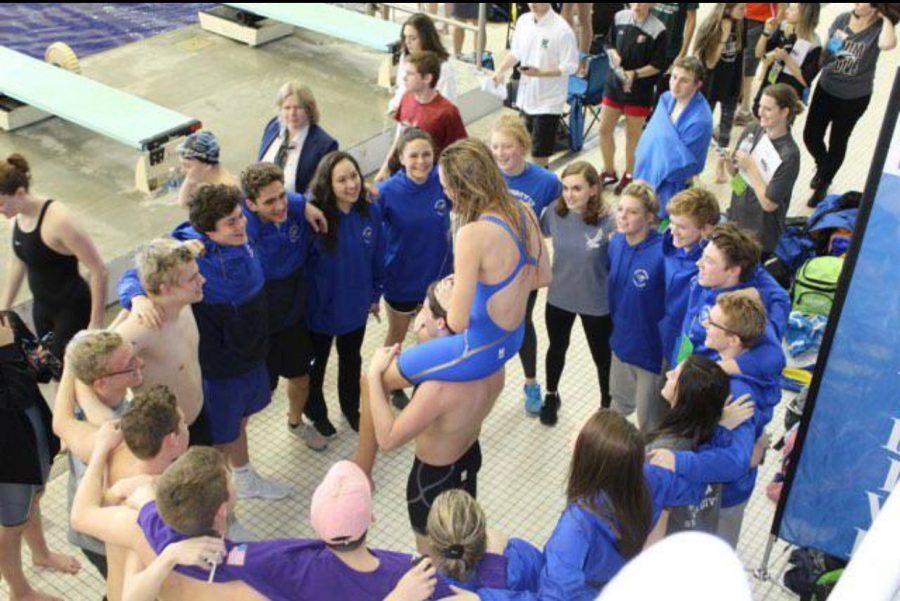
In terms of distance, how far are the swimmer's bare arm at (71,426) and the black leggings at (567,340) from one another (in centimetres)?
200

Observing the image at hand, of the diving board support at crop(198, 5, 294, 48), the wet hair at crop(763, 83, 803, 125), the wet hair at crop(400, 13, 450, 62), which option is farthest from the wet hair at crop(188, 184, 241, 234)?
the diving board support at crop(198, 5, 294, 48)

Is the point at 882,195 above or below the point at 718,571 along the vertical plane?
below

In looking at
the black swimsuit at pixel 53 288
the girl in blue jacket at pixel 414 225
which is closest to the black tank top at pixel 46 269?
the black swimsuit at pixel 53 288

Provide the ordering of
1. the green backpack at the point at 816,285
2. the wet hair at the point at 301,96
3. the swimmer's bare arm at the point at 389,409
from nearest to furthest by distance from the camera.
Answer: the swimmer's bare arm at the point at 389,409 → the wet hair at the point at 301,96 → the green backpack at the point at 816,285

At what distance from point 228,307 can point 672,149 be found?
235 centimetres

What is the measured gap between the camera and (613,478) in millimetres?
2256

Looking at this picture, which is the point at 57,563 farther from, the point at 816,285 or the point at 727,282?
the point at 816,285

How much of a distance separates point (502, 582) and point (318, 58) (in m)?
6.37

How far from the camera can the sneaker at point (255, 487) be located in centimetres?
377

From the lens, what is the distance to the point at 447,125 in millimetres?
4535

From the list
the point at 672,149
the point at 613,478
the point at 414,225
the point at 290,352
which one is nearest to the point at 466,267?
the point at 613,478

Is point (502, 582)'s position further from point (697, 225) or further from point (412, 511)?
point (697, 225)

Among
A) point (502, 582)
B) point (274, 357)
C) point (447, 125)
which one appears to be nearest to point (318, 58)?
point (447, 125)

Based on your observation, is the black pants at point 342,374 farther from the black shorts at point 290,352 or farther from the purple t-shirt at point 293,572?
the purple t-shirt at point 293,572
